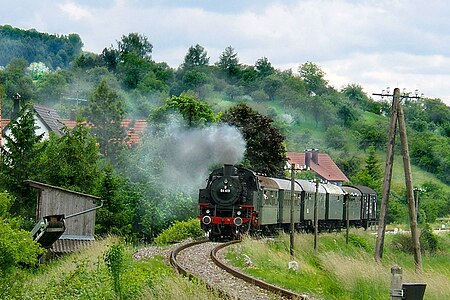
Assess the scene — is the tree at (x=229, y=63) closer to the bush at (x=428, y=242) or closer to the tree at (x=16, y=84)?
the tree at (x=16, y=84)

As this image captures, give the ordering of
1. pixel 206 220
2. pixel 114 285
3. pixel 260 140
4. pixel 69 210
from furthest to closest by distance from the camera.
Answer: pixel 260 140
pixel 206 220
pixel 69 210
pixel 114 285

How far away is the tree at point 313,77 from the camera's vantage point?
16775 centimetres

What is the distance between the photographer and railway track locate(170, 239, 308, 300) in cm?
1719

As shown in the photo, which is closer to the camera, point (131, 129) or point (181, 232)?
point (181, 232)

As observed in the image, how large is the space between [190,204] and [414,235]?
64.8 feet

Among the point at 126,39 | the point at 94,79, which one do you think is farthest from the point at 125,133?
the point at 126,39

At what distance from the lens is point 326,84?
170m

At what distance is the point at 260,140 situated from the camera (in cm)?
5809

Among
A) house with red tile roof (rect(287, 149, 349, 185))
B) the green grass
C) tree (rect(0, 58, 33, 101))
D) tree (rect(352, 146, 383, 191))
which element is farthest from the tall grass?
tree (rect(0, 58, 33, 101))

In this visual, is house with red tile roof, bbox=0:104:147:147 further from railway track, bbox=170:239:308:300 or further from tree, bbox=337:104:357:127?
tree, bbox=337:104:357:127

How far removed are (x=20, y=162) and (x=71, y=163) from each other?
2460 mm

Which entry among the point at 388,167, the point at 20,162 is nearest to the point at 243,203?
the point at 388,167

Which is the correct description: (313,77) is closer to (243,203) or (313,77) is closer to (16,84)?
(16,84)

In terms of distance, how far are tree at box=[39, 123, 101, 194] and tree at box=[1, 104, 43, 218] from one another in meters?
0.78
